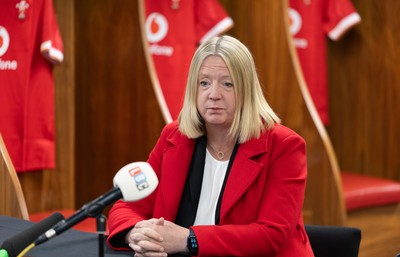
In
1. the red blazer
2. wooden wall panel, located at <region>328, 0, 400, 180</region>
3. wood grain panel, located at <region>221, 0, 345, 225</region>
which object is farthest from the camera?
wooden wall panel, located at <region>328, 0, 400, 180</region>

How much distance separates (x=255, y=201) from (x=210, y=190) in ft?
0.43

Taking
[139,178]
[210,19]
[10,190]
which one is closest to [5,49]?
[10,190]

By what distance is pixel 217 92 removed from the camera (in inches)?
78.5

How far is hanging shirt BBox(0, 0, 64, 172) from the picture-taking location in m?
3.13

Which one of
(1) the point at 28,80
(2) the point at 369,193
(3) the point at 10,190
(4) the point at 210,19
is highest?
(4) the point at 210,19

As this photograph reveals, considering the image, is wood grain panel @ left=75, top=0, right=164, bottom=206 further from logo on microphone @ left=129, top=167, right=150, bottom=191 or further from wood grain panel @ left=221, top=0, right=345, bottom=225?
logo on microphone @ left=129, top=167, right=150, bottom=191

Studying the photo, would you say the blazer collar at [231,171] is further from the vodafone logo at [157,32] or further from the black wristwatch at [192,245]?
the vodafone logo at [157,32]

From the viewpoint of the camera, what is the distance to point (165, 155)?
209cm


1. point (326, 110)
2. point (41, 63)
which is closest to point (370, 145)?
point (326, 110)

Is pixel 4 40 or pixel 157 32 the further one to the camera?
pixel 157 32

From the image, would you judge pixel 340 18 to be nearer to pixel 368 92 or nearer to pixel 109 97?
pixel 368 92

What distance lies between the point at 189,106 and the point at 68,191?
1.49 meters

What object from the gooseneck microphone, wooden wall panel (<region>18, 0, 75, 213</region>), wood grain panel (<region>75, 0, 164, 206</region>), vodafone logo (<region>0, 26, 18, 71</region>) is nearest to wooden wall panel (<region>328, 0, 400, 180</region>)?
wood grain panel (<region>75, 0, 164, 206</region>)

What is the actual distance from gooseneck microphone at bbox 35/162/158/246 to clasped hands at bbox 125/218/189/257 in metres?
0.37
